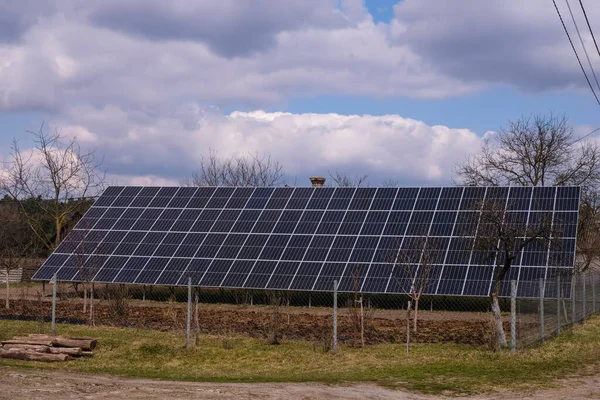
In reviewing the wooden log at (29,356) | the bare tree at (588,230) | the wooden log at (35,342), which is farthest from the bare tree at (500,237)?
the bare tree at (588,230)

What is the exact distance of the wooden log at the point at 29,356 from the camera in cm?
1728

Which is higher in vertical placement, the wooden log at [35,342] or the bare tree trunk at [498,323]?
the bare tree trunk at [498,323]

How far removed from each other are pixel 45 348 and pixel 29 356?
0.43m

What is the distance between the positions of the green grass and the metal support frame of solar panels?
8.82m

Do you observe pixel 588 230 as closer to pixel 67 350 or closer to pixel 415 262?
pixel 415 262

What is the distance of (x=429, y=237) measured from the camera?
103ft

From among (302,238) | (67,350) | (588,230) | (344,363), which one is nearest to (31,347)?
(67,350)

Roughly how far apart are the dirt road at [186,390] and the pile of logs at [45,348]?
2.48m

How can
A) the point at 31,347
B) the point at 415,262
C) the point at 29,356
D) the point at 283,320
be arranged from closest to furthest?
the point at 29,356 → the point at 31,347 → the point at 283,320 → the point at 415,262

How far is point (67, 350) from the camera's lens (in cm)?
1777

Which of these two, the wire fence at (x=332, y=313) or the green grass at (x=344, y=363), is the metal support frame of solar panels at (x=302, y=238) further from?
the green grass at (x=344, y=363)

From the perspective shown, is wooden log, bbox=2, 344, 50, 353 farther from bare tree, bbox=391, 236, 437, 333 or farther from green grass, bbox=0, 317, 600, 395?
bare tree, bbox=391, 236, 437, 333

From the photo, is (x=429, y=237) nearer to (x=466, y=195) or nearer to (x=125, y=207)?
(x=466, y=195)

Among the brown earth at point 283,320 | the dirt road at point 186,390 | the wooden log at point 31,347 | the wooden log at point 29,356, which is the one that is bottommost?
the brown earth at point 283,320
